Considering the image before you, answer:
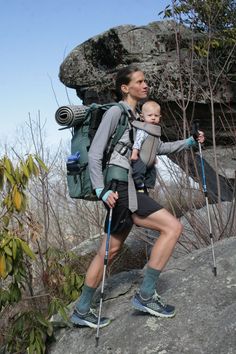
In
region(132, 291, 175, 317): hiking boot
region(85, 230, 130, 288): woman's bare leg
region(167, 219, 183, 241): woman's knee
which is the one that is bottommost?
region(132, 291, 175, 317): hiking boot

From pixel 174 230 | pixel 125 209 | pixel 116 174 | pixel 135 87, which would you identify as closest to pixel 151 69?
pixel 135 87

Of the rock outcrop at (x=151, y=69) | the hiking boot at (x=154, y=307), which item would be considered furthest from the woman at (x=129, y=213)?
the rock outcrop at (x=151, y=69)

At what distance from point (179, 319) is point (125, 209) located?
1.03 meters

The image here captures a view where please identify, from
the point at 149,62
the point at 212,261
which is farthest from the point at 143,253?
the point at 212,261

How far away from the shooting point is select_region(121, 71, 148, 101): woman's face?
4.46m

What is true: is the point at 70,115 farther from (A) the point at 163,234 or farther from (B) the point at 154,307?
(B) the point at 154,307

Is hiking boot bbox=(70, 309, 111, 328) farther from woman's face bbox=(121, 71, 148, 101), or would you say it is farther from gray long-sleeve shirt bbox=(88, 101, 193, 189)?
woman's face bbox=(121, 71, 148, 101)

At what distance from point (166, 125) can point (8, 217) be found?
545 cm

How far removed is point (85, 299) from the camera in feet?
14.7

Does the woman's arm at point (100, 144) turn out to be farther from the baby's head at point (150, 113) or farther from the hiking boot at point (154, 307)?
the hiking boot at point (154, 307)

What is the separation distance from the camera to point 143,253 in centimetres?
947

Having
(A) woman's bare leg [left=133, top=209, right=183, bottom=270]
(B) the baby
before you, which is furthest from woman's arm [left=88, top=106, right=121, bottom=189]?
(A) woman's bare leg [left=133, top=209, right=183, bottom=270]

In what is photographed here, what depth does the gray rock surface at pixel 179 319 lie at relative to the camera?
3.90 meters

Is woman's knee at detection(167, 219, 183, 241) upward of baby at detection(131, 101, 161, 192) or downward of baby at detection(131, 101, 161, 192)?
downward
